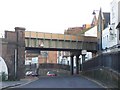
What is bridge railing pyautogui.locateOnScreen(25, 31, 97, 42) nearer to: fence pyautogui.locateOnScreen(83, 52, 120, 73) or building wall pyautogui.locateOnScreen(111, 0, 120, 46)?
building wall pyautogui.locateOnScreen(111, 0, 120, 46)

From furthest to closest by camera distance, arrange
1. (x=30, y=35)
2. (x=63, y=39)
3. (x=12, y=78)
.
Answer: (x=63, y=39)
(x=30, y=35)
(x=12, y=78)

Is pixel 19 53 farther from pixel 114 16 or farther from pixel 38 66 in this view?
pixel 38 66

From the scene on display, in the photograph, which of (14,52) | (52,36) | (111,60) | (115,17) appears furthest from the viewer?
(52,36)

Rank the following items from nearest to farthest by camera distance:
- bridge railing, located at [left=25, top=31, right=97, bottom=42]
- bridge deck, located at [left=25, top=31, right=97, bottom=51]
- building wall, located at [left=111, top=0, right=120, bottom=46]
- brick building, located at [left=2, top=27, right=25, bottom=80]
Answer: brick building, located at [left=2, top=27, right=25, bottom=80] < building wall, located at [left=111, top=0, right=120, bottom=46] < bridge railing, located at [left=25, top=31, right=97, bottom=42] < bridge deck, located at [left=25, top=31, right=97, bottom=51]

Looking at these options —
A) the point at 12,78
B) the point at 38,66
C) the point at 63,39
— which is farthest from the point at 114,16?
the point at 38,66

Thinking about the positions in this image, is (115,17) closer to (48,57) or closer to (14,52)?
(14,52)

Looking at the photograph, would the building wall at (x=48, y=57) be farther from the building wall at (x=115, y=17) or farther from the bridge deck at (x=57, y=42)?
the building wall at (x=115, y=17)

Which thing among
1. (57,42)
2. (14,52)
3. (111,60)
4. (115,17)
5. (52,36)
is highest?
(115,17)

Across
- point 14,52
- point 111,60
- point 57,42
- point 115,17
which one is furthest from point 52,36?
point 111,60

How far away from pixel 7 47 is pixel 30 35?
32.3ft

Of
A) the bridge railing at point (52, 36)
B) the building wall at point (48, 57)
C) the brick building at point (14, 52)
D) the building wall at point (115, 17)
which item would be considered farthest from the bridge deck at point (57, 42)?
the building wall at point (48, 57)

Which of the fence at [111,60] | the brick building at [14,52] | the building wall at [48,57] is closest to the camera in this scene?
the fence at [111,60]

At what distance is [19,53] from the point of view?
55250 millimetres

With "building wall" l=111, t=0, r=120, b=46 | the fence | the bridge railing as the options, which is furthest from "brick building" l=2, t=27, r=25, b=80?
"building wall" l=111, t=0, r=120, b=46
